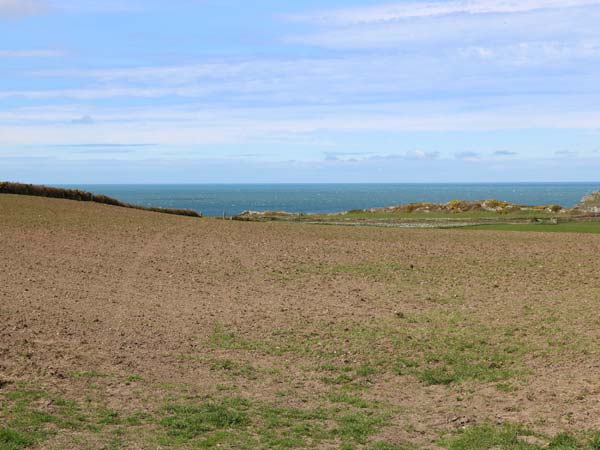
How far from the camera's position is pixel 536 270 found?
20.2m

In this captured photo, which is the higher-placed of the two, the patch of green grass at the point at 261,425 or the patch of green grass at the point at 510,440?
the patch of green grass at the point at 510,440

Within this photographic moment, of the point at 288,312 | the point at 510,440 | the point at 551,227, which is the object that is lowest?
the point at 510,440

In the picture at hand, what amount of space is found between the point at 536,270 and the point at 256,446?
14383 mm

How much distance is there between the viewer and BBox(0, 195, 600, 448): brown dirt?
30.9 feet

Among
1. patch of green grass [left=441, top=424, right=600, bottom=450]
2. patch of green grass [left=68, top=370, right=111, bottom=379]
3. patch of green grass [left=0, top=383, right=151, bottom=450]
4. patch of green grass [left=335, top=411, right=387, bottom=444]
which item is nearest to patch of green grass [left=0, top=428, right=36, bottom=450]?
patch of green grass [left=0, top=383, right=151, bottom=450]

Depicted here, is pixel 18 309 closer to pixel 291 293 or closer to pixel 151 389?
pixel 151 389

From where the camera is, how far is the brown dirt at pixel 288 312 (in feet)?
30.9

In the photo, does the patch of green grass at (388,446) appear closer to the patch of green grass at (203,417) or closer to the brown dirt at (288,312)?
the brown dirt at (288,312)

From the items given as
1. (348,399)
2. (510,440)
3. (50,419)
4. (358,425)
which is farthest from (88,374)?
(510,440)

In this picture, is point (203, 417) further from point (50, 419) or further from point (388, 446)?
point (388, 446)

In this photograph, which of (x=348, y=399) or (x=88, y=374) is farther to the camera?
(x=88, y=374)

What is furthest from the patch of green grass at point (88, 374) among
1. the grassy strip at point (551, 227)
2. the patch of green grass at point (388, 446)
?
the grassy strip at point (551, 227)

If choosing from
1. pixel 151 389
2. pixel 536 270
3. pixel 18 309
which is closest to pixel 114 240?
pixel 18 309

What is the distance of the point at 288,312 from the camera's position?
14.6 metres
